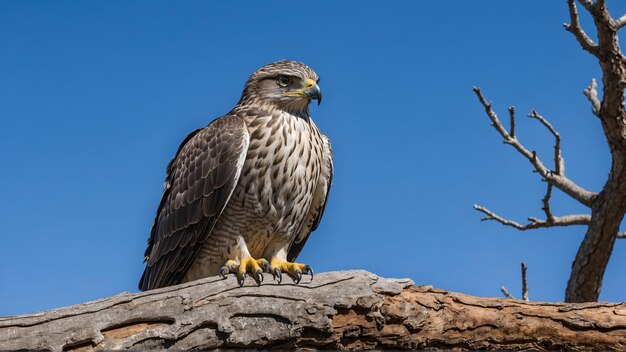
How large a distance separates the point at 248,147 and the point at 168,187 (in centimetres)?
116

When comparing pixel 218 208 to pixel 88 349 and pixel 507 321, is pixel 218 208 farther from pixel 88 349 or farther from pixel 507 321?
pixel 507 321

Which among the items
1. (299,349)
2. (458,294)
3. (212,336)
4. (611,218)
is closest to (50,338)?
(212,336)

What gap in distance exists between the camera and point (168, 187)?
283 inches

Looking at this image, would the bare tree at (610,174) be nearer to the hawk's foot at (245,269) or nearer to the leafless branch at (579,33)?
the leafless branch at (579,33)

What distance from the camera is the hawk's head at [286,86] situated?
664 cm

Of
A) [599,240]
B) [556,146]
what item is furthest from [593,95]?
[599,240]

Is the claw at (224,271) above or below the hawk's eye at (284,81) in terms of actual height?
below

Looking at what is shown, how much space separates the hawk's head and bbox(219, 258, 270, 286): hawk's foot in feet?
4.74

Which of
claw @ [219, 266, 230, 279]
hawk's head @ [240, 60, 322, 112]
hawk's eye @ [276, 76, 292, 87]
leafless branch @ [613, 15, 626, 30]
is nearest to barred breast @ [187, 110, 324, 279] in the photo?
hawk's head @ [240, 60, 322, 112]

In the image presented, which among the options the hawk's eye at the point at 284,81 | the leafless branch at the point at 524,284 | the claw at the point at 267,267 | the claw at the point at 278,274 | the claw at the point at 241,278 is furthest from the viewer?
the leafless branch at the point at 524,284

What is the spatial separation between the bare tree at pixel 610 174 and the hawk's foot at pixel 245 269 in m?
3.46

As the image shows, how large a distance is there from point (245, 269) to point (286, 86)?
173 centimetres

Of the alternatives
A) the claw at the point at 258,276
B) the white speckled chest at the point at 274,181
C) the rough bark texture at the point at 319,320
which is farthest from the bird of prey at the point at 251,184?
the rough bark texture at the point at 319,320

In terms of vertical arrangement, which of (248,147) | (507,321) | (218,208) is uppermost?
(248,147)
